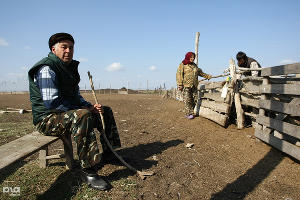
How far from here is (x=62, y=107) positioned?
3.14m

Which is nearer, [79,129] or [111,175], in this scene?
[79,129]

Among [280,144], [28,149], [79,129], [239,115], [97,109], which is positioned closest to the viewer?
[28,149]

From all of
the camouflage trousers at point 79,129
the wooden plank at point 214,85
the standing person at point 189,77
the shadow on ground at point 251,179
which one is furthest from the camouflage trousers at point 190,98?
the camouflage trousers at point 79,129

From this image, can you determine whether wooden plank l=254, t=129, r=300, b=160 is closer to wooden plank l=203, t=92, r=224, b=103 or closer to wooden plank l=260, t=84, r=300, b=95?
wooden plank l=260, t=84, r=300, b=95

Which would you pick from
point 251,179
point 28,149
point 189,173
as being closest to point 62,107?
point 28,149

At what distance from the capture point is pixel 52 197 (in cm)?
286

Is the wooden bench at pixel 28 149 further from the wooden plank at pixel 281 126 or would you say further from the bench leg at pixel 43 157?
the wooden plank at pixel 281 126

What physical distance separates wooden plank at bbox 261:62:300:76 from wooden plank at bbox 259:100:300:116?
59 centimetres

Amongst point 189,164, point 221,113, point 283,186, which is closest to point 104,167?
point 189,164

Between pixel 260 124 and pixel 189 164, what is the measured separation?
93.6 inches

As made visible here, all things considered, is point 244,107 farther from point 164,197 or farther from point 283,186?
point 164,197

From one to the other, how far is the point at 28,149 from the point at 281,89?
4.47 metres
